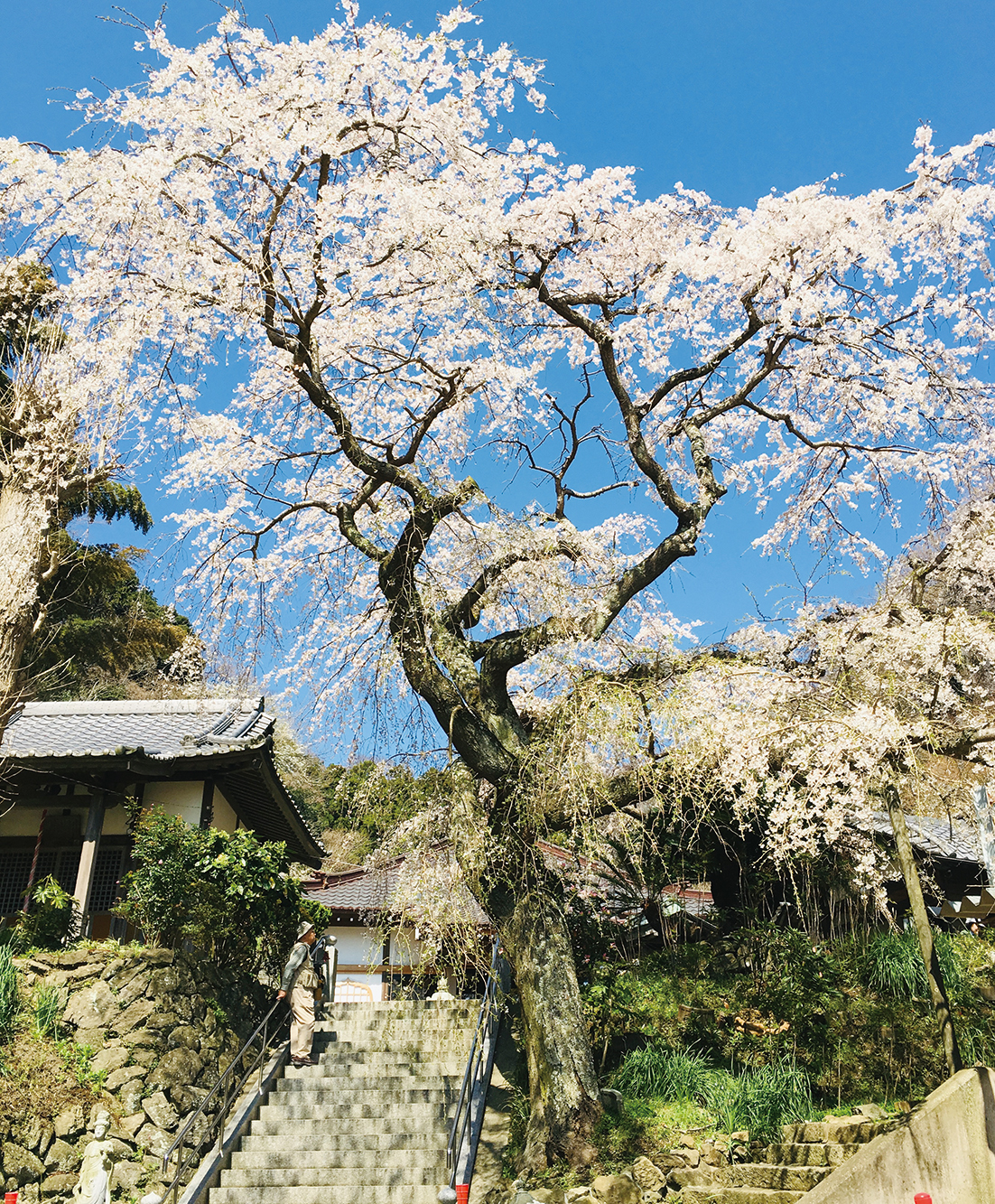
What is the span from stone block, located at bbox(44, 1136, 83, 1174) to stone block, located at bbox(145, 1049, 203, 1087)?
0.81 metres

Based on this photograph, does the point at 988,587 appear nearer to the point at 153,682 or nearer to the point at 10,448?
the point at 10,448

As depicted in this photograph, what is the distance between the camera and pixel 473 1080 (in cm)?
960

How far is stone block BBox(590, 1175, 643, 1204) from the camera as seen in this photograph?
21.5 ft

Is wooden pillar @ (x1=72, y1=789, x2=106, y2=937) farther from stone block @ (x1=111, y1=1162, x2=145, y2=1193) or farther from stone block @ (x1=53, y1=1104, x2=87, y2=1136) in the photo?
stone block @ (x1=111, y1=1162, x2=145, y2=1193)

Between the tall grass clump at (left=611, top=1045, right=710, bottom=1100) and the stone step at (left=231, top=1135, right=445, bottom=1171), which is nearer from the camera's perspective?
the tall grass clump at (left=611, top=1045, right=710, bottom=1100)

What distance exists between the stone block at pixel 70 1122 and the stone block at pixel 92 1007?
0.81m

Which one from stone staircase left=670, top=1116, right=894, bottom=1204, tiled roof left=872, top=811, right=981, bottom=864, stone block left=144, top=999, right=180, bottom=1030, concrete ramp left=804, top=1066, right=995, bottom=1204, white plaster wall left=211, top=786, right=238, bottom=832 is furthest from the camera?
white plaster wall left=211, top=786, right=238, bottom=832

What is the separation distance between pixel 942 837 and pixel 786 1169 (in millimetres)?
10251

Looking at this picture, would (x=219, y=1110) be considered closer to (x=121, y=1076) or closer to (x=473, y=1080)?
(x=121, y=1076)

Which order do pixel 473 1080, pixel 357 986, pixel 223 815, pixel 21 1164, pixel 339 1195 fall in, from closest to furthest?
pixel 339 1195 < pixel 21 1164 < pixel 473 1080 < pixel 223 815 < pixel 357 986

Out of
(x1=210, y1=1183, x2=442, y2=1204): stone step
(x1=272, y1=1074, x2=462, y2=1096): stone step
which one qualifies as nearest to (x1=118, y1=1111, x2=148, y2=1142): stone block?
(x1=210, y1=1183, x2=442, y2=1204): stone step

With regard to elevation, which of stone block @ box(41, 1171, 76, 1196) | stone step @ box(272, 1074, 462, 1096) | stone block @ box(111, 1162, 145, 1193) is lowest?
stone block @ box(41, 1171, 76, 1196)

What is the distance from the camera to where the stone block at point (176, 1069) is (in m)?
9.11

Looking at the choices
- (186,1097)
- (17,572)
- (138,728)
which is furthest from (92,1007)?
(138,728)
